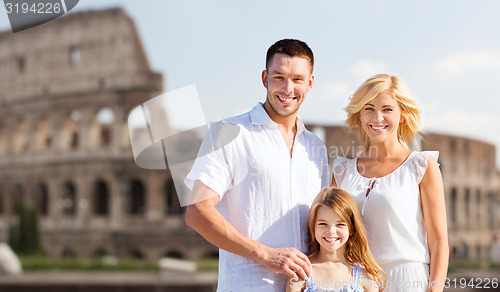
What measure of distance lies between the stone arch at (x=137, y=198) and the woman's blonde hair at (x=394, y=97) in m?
22.3

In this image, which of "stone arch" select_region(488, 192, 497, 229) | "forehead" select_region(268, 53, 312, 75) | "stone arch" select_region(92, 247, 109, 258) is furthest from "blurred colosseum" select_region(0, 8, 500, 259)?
"forehead" select_region(268, 53, 312, 75)

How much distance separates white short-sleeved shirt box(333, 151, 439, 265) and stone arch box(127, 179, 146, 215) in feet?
73.5

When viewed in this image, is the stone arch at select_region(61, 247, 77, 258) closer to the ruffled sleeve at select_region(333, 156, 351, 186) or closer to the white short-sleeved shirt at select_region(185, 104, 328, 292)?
the ruffled sleeve at select_region(333, 156, 351, 186)

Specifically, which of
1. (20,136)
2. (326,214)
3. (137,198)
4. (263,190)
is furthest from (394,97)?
(20,136)

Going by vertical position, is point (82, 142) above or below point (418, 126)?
above

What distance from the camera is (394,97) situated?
2748 mm

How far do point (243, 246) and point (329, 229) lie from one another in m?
0.42

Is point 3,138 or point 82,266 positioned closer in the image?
point 82,266

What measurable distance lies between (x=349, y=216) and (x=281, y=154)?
0.42 meters

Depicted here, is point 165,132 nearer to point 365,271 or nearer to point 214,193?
point 214,193

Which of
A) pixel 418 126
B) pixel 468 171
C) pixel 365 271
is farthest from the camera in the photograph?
pixel 468 171

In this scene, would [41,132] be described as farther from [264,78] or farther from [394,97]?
[394,97]

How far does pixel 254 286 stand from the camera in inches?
99.1

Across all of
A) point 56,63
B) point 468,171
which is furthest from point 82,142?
point 468,171
